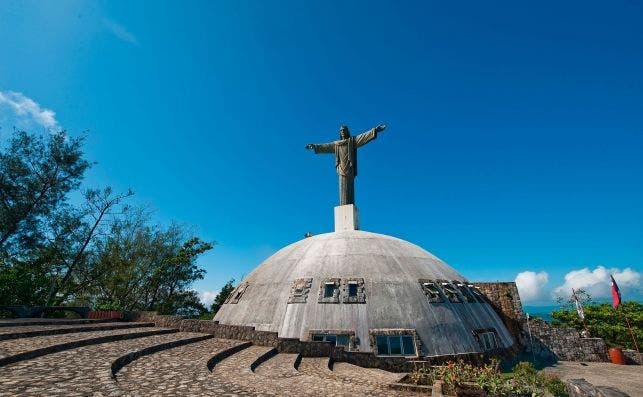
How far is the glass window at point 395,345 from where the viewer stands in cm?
1784

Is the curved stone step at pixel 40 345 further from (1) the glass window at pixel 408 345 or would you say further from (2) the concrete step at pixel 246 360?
(1) the glass window at pixel 408 345

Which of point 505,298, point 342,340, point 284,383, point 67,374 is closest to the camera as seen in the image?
point 67,374

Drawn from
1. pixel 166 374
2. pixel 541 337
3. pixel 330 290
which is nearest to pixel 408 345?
pixel 330 290

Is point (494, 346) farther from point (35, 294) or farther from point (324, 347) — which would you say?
point (35, 294)

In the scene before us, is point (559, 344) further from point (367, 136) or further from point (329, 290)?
point (367, 136)

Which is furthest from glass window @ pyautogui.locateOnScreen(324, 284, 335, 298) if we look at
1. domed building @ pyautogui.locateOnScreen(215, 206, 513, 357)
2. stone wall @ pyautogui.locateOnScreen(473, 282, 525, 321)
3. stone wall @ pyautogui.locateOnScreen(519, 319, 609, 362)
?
stone wall @ pyautogui.locateOnScreen(519, 319, 609, 362)

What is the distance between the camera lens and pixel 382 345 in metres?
18.0

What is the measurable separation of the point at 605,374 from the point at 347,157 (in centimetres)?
2353

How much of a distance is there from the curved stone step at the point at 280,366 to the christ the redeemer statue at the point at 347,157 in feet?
54.0

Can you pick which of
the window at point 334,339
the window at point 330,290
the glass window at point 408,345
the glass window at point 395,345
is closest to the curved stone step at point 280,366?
the window at point 334,339

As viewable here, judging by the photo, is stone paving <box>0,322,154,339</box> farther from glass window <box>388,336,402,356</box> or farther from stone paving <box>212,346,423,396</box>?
glass window <box>388,336,402,356</box>

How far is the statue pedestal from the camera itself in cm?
2920

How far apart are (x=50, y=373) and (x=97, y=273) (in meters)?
29.1

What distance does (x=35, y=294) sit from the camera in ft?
84.4
